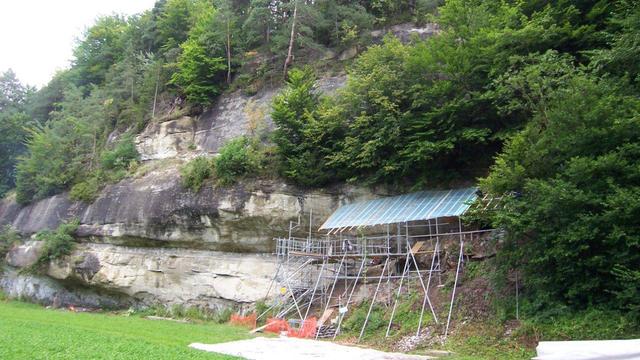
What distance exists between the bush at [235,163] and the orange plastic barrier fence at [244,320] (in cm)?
651

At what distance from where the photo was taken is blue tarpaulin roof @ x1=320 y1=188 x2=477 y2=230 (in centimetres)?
1838

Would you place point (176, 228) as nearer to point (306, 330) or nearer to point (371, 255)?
point (306, 330)

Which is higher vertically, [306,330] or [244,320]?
[306,330]

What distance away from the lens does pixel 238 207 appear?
23734mm

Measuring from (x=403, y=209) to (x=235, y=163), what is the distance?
924cm

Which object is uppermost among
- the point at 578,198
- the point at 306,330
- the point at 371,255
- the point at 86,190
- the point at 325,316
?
the point at 86,190

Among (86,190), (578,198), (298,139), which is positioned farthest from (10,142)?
(578,198)

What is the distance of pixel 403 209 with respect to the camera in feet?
65.2

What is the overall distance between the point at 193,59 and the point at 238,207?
12.1 metres

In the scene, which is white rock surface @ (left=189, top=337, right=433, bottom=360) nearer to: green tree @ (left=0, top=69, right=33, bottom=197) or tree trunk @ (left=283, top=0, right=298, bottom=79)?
tree trunk @ (left=283, top=0, right=298, bottom=79)

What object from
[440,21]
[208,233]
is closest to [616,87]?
[440,21]

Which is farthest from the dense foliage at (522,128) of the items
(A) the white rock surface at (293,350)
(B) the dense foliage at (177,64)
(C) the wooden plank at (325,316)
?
(C) the wooden plank at (325,316)

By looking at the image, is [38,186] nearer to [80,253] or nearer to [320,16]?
[80,253]

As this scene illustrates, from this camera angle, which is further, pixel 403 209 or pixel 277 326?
pixel 403 209
